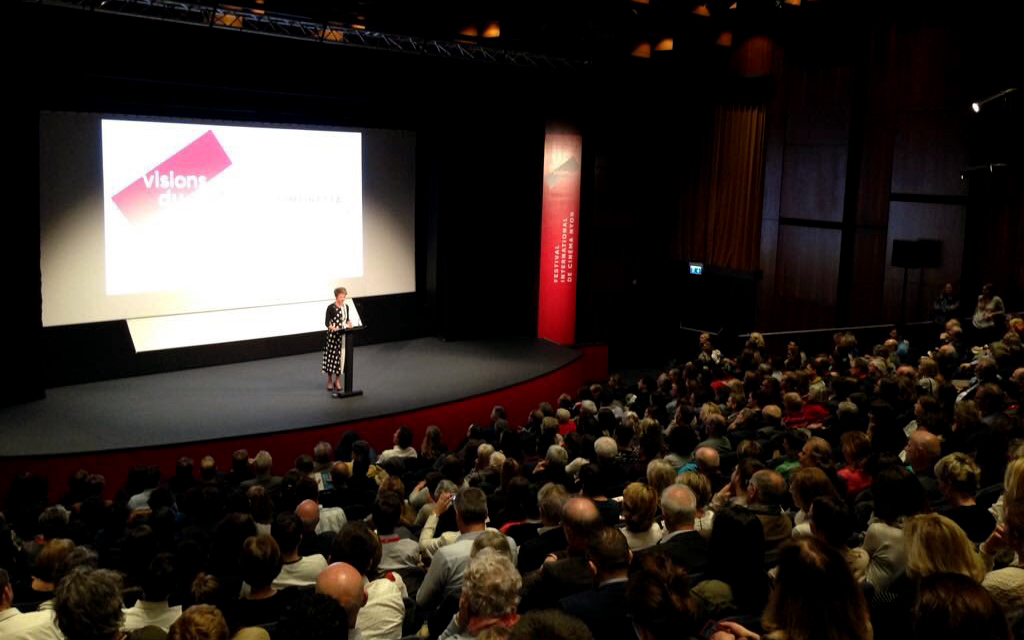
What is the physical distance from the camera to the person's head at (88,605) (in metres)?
2.96

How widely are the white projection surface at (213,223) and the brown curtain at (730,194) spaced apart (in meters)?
4.82

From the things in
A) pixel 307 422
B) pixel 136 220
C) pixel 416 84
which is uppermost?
pixel 416 84

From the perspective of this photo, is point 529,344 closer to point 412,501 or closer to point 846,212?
point 846,212

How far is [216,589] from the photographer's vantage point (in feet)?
10.6

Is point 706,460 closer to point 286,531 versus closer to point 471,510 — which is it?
point 471,510

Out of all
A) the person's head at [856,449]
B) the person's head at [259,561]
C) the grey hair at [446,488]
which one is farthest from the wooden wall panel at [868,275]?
the person's head at [259,561]

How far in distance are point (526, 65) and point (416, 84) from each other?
5.06ft

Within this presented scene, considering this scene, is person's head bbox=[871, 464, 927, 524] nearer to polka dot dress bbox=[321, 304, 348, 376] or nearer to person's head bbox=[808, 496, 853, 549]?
person's head bbox=[808, 496, 853, 549]

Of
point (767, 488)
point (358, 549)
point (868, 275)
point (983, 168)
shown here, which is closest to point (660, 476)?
point (767, 488)

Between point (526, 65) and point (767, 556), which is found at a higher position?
point (526, 65)

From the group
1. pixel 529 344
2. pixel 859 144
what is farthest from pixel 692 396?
pixel 859 144

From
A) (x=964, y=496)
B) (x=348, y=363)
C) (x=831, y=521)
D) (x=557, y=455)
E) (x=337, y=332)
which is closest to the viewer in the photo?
(x=831, y=521)

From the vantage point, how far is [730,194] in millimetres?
14164

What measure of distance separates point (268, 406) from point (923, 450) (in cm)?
635
